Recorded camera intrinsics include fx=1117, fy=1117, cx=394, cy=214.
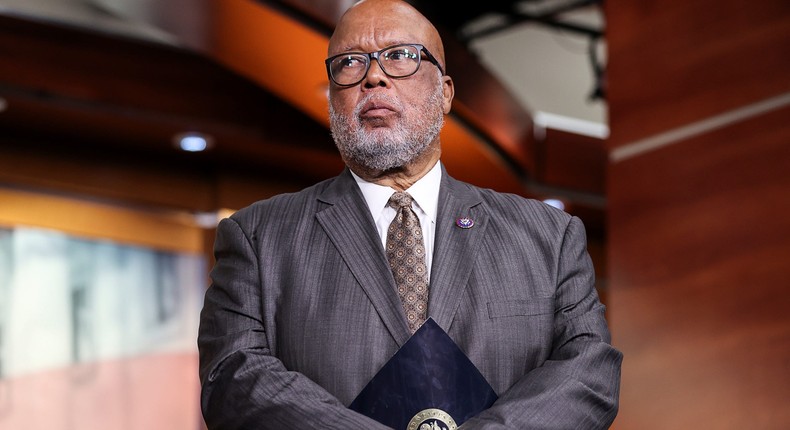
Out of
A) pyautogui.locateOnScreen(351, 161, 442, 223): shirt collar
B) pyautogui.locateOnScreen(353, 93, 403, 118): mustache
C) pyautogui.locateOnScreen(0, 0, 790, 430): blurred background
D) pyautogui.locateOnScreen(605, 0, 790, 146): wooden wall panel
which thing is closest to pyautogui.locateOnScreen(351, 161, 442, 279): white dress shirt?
pyautogui.locateOnScreen(351, 161, 442, 223): shirt collar

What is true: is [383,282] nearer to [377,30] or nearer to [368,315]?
[368,315]

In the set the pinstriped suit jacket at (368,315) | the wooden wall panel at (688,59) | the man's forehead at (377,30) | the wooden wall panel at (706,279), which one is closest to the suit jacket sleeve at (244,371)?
the pinstriped suit jacket at (368,315)

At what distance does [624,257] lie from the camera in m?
3.65

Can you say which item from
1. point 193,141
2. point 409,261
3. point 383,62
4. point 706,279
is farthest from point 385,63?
point 193,141

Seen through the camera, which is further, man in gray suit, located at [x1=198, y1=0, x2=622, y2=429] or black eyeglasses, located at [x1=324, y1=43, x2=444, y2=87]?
black eyeglasses, located at [x1=324, y1=43, x2=444, y2=87]

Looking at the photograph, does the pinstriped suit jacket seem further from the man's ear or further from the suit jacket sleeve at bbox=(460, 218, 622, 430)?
the man's ear

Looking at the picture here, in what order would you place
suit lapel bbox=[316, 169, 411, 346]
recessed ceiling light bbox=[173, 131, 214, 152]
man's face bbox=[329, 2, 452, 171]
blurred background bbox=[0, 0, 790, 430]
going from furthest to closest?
recessed ceiling light bbox=[173, 131, 214, 152] < blurred background bbox=[0, 0, 790, 430] < man's face bbox=[329, 2, 452, 171] < suit lapel bbox=[316, 169, 411, 346]

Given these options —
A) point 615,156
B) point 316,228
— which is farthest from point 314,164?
point 316,228

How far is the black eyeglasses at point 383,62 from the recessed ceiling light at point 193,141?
12.8ft

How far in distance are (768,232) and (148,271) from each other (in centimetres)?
366

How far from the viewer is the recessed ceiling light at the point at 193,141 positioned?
18.5 ft

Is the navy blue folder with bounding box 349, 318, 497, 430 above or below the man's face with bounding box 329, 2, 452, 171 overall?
below

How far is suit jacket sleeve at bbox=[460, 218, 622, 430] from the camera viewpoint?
1.57 meters

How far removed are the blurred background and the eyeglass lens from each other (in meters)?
1.80
